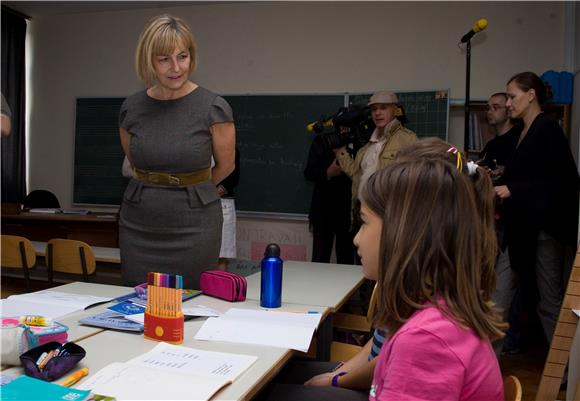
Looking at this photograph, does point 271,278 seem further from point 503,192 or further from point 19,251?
point 19,251

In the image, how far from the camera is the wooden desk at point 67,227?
4.40 meters

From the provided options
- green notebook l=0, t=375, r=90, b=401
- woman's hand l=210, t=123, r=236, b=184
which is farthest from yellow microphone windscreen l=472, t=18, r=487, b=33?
green notebook l=0, t=375, r=90, b=401

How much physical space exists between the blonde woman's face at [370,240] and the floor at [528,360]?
1933 millimetres

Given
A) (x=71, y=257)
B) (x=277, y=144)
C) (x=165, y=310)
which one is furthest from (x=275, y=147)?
(x=165, y=310)

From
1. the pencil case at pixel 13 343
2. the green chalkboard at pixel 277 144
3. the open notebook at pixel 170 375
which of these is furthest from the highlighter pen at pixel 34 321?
the green chalkboard at pixel 277 144

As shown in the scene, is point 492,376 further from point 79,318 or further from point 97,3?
point 97,3

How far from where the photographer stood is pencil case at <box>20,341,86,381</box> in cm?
98

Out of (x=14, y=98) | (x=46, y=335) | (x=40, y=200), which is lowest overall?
(x=46, y=335)

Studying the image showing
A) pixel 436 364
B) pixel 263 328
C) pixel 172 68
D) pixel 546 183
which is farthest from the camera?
pixel 546 183

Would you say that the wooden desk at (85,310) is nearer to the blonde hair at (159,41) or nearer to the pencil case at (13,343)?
the pencil case at (13,343)

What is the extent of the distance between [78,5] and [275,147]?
7.90ft

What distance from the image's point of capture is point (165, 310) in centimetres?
123

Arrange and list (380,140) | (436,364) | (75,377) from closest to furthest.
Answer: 1. (436,364)
2. (75,377)
3. (380,140)

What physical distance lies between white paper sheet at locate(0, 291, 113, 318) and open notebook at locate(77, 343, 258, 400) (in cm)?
44
